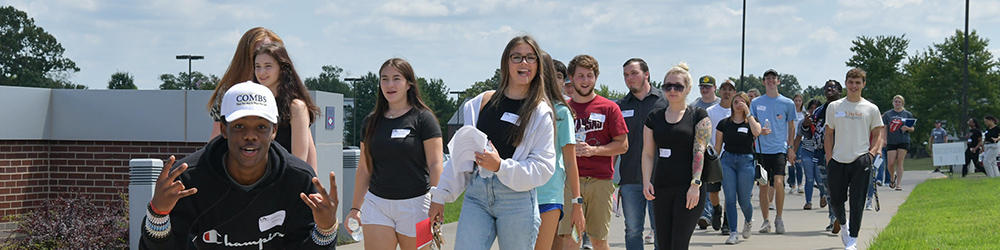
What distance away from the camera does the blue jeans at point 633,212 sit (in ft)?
24.7

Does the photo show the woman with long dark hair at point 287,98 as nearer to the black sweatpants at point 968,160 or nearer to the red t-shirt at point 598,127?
the red t-shirt at point 598,127

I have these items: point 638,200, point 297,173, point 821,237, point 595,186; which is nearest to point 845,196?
point 821,237

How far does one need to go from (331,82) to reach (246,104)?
129769mm

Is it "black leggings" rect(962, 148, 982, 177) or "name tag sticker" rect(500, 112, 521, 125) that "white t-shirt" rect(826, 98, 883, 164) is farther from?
"black leggings" rect(962, 148, 982, 177)

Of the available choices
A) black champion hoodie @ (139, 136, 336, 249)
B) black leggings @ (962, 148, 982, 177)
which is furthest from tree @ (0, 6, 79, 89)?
black champion hoodie @ (139, 136, 336, 249)

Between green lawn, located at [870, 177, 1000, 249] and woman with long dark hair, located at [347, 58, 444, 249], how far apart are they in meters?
4.88

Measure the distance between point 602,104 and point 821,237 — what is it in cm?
501

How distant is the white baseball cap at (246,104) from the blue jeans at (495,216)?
1932 millimetres

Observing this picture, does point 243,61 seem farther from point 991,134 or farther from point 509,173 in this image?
point 991,134

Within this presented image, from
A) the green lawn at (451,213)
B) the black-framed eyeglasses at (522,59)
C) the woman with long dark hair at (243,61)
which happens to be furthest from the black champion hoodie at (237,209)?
the green lawn at (451,213)

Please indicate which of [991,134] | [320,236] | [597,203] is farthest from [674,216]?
[991,134]

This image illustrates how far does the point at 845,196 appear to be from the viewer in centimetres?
927

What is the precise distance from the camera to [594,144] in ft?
22.6

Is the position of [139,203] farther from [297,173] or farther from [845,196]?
[845,196]
